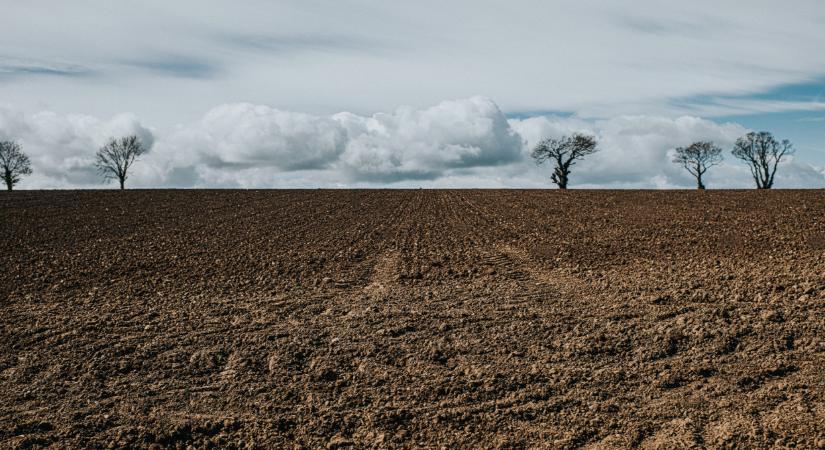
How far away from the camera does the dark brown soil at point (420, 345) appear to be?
21.6 feet

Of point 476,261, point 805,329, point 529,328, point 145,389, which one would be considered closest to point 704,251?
point 476,261

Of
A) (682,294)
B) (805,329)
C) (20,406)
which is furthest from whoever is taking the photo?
(682,294)

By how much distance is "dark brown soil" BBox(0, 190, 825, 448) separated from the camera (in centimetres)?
659

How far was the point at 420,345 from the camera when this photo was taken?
9.00 meters

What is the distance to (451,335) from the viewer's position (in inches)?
370

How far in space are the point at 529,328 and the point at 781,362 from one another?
331cm

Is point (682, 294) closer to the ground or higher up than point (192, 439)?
higher up

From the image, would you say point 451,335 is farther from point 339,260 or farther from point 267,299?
point 339,260

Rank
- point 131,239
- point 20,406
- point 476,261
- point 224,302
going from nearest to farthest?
point 20,406 < point 224,302 < point 476,261 < point 131,239

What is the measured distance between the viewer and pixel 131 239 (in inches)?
861

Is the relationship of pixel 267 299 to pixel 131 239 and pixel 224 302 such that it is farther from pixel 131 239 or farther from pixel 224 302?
pixel 131 239

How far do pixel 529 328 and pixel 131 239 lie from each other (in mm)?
16853

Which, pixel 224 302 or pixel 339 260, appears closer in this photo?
pixel 224 302

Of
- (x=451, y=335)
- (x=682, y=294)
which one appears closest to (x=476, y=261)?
(x=682, y=294)
